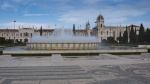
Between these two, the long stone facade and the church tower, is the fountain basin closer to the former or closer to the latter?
the church tower

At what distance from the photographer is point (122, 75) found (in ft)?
31.1

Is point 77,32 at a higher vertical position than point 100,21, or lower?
lower

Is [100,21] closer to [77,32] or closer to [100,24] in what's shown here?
[100,24]

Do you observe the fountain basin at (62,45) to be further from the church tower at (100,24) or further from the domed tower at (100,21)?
the church tower at (100,24)

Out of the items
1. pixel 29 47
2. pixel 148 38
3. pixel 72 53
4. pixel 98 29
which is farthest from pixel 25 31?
pixel 72 53

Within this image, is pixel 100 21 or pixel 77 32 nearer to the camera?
pixel 100 21

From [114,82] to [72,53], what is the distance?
13762 millimetres

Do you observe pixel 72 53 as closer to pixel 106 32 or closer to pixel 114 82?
pixel 114 82

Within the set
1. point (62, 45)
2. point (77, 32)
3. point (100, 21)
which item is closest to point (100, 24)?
point (100, 21)

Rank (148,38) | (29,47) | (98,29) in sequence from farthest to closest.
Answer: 1. (98,29)
2. (148,38)
3. (29,47)

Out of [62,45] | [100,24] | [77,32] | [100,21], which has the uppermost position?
[100,21]

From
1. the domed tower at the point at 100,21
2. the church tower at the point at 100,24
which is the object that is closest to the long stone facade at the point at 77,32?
the church tower at the point at 100,24

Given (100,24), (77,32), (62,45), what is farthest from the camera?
(77,32)

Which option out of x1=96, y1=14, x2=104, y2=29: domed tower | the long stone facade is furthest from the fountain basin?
the long stone facade
